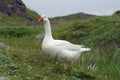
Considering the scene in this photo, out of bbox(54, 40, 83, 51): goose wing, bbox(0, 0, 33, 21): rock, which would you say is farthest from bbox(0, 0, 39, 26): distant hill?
bbox(54, 40, 83, 51): goose wing

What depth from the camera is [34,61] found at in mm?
11234

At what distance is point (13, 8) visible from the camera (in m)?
56.2

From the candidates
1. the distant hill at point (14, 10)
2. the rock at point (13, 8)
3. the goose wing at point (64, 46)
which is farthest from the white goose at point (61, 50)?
the rock at point (13, 8)

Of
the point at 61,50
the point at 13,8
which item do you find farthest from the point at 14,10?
the point at 61,50

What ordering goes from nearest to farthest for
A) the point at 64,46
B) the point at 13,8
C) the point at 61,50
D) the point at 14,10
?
the point at 61,50 < the point at 64,46 < the point at 13,8 < the point at 14,10

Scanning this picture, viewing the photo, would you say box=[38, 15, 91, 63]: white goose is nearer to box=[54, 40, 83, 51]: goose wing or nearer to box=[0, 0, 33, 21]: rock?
box=[54, 40, 83, 51]: goose wing

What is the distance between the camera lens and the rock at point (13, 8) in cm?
5509

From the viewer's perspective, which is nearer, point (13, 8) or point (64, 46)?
point (64, 46)

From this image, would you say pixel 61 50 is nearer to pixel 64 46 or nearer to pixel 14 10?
pixel 64 46

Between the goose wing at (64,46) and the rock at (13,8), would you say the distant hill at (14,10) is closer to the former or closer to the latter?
the rock at (13,8)

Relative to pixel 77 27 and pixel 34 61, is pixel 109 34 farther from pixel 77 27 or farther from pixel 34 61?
pixel 34 61

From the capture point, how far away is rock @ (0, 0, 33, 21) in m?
55.1

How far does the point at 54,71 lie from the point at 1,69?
4.55 ft

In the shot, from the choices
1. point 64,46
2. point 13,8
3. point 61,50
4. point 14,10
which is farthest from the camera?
point 14,10
